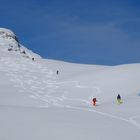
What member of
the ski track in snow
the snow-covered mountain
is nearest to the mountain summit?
the ski track in snow

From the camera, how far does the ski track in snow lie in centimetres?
3872

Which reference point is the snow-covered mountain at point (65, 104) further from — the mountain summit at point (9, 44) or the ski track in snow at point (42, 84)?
the mountain summit at point (9, 44)

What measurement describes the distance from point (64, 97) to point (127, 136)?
75.6 feet

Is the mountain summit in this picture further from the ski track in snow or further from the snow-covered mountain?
the snow-covered mountain

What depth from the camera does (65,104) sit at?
3881cm

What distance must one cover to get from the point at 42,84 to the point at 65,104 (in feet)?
51.0

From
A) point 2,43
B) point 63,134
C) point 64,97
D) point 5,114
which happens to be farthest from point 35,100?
point 2,43

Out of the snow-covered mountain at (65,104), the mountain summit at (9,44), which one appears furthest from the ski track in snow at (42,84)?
the mountain summit at (9,44)

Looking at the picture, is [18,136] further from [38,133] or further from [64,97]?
[64,97]

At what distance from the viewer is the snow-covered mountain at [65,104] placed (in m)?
21.3

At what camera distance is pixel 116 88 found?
1906 inches

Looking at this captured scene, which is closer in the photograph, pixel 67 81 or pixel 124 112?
pixel 124 112

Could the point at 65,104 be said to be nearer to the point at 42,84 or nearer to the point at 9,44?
the point at 42,84

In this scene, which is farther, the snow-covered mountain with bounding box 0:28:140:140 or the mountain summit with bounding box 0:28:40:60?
the mountain summit with bounding box 0:28:40:60
